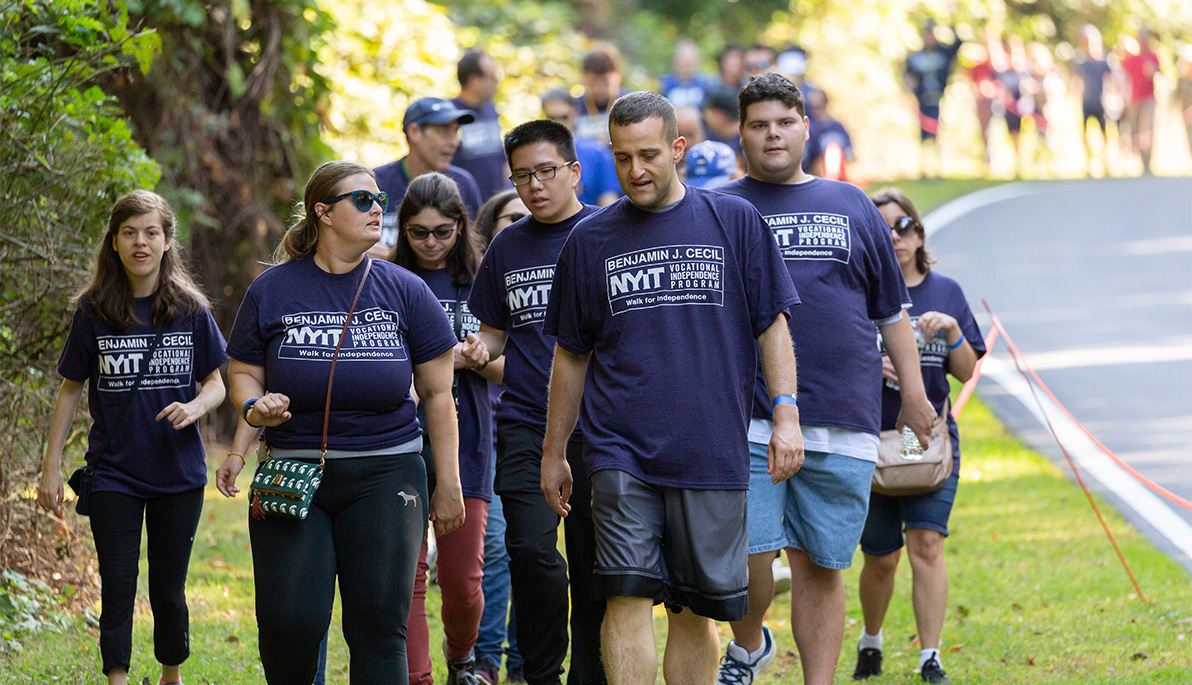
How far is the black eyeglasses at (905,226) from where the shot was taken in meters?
6.83

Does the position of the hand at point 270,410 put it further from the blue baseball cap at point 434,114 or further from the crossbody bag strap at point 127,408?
the blue baseball cap at point 434,114

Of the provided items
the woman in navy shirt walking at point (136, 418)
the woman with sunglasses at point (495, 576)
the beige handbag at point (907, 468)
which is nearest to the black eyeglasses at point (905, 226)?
the beige handbag at point (907, 468)

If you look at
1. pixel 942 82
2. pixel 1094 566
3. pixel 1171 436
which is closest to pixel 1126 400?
pixel 1171 436

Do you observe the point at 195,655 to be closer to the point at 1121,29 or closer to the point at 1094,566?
the point at 1094,566

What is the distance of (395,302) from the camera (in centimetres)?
499

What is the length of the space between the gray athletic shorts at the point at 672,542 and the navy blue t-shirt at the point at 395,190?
284 cm

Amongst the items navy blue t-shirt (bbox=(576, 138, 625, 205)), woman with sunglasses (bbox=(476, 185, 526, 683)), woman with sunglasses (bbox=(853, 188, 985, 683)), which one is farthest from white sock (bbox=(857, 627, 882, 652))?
navy blue t-shirt (bbox=(576, 138, 625, 205))

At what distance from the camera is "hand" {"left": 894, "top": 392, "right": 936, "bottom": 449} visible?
18.9 ft

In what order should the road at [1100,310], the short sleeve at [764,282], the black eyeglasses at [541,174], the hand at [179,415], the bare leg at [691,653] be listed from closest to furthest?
1. the short sleeve at [764,282]
2. the bare leg at [691,653]
3. the hand at [179,415]
4. the black eyeglasses at [541,174]
5. the road at [1100,310]

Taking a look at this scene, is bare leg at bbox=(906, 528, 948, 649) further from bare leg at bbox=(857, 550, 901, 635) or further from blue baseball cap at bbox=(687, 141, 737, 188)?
blue baseball cap at bbox=(687, 141, 737, 188)

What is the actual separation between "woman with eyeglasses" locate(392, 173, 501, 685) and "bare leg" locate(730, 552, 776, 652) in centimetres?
112

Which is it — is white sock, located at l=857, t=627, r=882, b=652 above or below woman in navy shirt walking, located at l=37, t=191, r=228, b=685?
below

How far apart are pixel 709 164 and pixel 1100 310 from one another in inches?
345

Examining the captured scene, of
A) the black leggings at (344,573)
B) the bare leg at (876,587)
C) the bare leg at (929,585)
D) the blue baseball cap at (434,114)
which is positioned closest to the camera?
the black leggings at (344,573)
